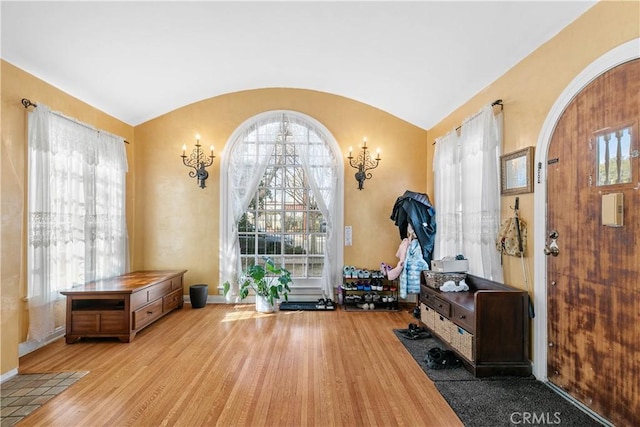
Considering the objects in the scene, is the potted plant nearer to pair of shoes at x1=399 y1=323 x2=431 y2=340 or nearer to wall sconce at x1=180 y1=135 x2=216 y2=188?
wall sconce at x1=180 y1=135 x2=216 y2=188

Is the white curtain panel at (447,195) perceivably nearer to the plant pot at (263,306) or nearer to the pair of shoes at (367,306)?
the pair of shoes at (367,306)

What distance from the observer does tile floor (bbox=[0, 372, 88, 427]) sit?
216 cm

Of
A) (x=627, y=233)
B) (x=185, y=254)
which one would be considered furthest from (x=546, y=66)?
(x=185, y=254)

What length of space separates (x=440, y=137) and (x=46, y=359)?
527cm

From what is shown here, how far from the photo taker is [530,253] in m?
2.75

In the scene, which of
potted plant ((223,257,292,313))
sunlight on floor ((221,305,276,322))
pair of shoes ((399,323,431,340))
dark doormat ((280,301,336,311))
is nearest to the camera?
pair of shoes ((399,323,431,340))

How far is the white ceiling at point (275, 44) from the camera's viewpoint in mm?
2688

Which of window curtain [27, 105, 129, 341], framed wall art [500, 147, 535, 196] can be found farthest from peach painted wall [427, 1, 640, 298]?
window curtain [27, 105, 129, 341]

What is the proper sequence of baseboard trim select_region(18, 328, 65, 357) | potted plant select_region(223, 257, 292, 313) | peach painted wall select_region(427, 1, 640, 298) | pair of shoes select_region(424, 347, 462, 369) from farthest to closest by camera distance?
potted plant select_region(223, 257, 292, 313)
baseboard trim select_region(18, 328, 65, 357)
pair of shoes select_region(424, 347, 462, 369)
peach painted wall select_region(427, 1, 640, 298)

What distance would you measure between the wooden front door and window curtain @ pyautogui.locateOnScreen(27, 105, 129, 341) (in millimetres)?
4776

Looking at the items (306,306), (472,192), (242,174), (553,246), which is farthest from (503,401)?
(242,174)

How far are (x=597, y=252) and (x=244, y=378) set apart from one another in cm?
282

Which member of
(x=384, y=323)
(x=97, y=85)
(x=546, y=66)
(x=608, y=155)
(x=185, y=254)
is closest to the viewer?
(x=608, y=155)

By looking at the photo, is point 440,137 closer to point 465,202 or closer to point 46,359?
point 465,202
